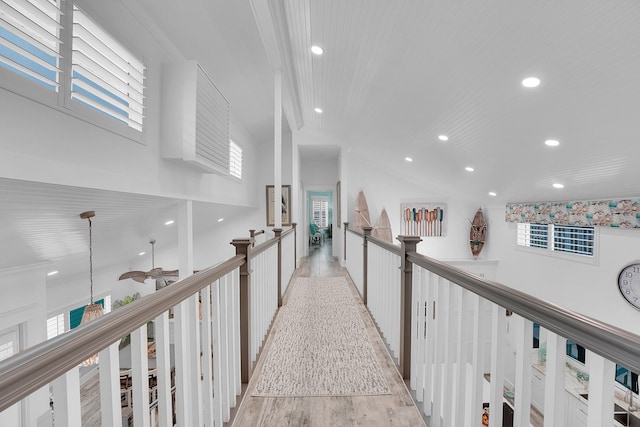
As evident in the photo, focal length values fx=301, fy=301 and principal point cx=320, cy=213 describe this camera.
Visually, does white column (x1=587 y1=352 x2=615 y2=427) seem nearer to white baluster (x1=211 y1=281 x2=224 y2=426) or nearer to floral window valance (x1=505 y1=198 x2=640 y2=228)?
white baluster (x1=211 y1=281 x2=224 y2=426)

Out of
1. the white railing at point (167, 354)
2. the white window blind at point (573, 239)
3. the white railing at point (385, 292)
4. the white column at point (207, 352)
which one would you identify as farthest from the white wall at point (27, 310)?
the white window blind at point (573, 239)

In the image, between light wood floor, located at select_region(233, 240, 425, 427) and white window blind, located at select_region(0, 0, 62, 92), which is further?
light wood floor, located at select_region(233, 240, 425, 427)

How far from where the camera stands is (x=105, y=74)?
2078 millimetres

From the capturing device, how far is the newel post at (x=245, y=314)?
69.9 inches

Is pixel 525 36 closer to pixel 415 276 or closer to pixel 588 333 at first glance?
pixel 415 276

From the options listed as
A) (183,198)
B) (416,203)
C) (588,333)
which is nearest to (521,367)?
(588,333)

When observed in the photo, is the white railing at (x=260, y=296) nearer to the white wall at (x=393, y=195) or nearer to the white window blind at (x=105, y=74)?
the white window blind at (x=105, y=74)

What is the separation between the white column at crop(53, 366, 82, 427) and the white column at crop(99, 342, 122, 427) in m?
0.08

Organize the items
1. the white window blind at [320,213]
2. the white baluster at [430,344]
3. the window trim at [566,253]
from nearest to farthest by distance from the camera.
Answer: the white baluster at [430,344]
the window trim at [566,253]
the white window blind at [320,213]

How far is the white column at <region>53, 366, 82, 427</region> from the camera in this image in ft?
1.90

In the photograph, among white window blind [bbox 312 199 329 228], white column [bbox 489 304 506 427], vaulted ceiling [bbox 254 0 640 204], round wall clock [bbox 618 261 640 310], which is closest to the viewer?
white column [bbox 489 304 506 427]

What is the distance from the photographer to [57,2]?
65.9 inches

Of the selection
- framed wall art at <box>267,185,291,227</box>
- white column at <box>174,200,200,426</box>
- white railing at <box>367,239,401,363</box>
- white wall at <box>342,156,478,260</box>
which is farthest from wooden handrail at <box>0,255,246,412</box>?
white wall at <box>342,156,478,260</box>

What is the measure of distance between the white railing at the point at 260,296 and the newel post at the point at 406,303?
939 millimetres
